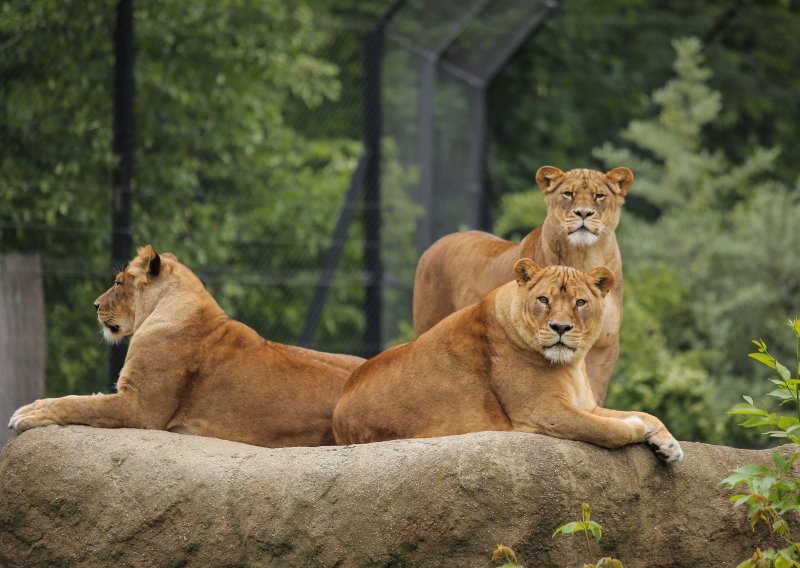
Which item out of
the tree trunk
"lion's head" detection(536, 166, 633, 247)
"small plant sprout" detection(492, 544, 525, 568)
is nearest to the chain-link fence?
the tree trunk

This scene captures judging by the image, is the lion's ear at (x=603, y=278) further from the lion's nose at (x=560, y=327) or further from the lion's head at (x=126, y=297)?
the lion's head at (x=126, y=297)

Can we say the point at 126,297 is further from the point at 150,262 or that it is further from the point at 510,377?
the point at 510,377

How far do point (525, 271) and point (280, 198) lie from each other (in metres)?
6.65

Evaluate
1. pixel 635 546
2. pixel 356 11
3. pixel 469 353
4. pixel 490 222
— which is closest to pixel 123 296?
pixel 469 353

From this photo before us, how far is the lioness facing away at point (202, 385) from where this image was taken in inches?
250

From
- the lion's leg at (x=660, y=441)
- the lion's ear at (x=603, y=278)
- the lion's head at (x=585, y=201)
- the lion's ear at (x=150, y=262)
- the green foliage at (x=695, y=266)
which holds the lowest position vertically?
the green foliage at (x=695, y=266)

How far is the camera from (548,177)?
6656 mm

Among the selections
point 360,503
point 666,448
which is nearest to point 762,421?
point 666,448

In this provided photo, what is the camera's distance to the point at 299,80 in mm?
12773

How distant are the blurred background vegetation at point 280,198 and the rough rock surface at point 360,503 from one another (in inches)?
142

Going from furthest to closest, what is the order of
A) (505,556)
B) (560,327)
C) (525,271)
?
1. (525,271)
2. (560,327)
3. (505,556)

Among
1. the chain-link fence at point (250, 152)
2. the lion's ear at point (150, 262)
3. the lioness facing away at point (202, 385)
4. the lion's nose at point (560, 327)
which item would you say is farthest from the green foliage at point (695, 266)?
the lion's nose at point (560, 327)

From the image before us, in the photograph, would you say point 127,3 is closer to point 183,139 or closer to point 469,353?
point 183,139

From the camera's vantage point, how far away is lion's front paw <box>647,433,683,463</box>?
5.51 metres
